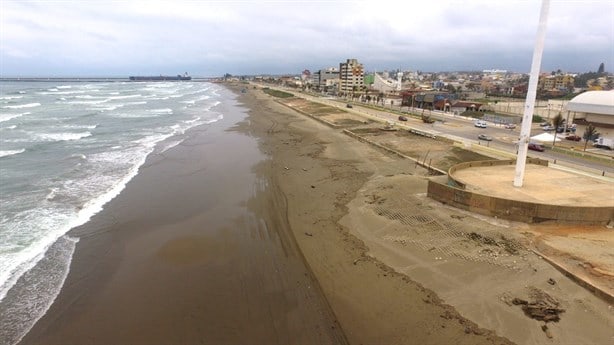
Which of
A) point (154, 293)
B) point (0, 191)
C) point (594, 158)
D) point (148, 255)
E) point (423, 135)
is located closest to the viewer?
point (154, 293)

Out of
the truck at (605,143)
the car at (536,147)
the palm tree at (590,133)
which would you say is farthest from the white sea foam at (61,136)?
the truck at (605,143)

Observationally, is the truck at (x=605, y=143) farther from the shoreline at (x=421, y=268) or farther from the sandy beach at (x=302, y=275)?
the sandy beach at (x=302, y=275)

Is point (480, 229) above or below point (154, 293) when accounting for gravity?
above

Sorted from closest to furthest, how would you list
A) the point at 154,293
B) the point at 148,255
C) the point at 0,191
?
the point at 154,293, the point at 148,255, the point at 0,191

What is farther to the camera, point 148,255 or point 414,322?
point 148,255

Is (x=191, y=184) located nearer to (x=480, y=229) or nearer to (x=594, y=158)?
(x=480, y=229)

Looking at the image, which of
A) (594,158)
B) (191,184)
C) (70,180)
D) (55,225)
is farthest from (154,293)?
(594,158)
